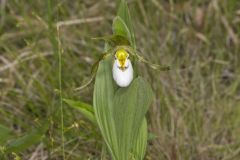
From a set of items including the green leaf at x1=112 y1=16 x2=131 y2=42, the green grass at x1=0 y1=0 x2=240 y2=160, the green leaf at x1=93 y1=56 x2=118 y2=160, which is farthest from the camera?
the green grass at x1=0 y1=0 x2=240 y2=160

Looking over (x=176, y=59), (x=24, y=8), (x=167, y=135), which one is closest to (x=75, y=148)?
(x=167, y=135)

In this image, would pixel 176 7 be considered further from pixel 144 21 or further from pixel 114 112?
pixel 114 112

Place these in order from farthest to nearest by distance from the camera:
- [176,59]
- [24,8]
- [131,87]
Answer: [24,8] < [176,59] < [131,87]

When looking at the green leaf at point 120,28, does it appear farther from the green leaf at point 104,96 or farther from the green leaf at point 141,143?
the green leaf at point 141,143

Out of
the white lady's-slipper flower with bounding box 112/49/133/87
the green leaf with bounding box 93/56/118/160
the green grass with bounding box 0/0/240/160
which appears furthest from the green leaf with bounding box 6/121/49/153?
the white lady's-slipper flower with bounding box 112/49/133/87

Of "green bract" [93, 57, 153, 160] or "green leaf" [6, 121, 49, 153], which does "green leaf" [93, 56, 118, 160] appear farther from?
"green leaf" [6, 121, 49, 153]

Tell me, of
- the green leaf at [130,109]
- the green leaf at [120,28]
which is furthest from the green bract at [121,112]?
the green leaf at [120,28]

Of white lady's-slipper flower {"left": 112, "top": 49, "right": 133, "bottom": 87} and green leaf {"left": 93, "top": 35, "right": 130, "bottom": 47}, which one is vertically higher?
green leaf {"left": 93, "top": 35, "right": 130, "bottom": 47}
